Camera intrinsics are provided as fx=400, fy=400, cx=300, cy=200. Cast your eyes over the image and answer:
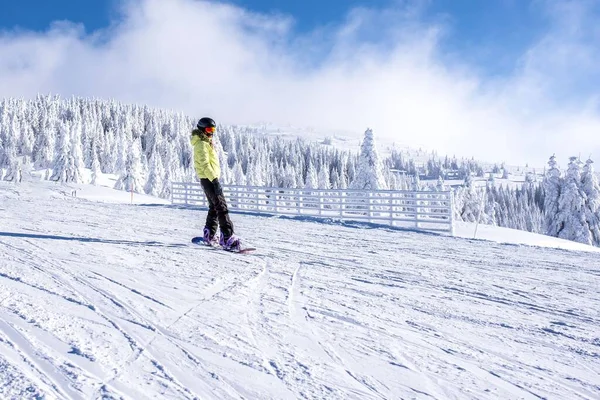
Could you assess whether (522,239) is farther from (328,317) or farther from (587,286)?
(328,317)

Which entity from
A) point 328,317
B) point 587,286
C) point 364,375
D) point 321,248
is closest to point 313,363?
point 364,375

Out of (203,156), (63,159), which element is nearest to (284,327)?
(203,156)

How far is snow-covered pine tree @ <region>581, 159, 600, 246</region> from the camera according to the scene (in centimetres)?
3238

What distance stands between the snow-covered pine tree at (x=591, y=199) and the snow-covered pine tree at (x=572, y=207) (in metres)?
0.48

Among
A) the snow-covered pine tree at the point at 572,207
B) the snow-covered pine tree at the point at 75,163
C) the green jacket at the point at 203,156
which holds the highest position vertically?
the snow-covered pine tree at the point at 75,163

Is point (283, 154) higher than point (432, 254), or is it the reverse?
point (283, 154)

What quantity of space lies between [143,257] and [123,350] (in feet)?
11.2

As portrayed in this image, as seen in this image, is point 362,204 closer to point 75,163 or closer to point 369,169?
point 369,169

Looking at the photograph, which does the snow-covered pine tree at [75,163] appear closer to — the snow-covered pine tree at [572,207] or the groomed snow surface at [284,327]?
the snow-covered pine tree at [572,207]

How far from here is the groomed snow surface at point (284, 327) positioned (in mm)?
2289

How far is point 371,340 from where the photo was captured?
3012 millimetres

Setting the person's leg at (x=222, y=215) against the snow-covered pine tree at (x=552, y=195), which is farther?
the snow-covered pine tree at (x=552, y=195)

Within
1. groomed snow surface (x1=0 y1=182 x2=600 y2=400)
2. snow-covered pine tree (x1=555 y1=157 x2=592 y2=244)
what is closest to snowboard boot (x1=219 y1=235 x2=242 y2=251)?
groomed snow surface (x1=0 y1=182 x2=600 y2=400)

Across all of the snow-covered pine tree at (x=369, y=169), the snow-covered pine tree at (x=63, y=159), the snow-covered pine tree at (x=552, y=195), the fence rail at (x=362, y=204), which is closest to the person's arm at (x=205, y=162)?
the fence rail at (x=362, y=204)
